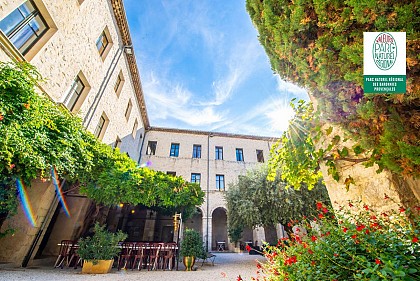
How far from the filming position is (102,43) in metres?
9.60

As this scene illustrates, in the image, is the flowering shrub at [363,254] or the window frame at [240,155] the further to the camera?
the window frame at [240,155]

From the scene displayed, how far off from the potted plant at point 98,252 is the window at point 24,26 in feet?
20.0

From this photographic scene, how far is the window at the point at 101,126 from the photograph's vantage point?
31.6ft

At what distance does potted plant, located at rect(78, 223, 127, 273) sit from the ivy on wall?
1442 mm

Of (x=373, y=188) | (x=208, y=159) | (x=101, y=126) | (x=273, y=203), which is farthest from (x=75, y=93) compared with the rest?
(x=208, y=159)

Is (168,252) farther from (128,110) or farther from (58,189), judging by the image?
(128,110)

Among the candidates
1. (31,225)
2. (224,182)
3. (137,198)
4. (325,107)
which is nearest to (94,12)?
(137,198)

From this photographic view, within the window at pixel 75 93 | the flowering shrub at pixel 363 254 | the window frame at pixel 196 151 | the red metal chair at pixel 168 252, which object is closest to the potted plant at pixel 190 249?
the red metal chair at pixel 168 252

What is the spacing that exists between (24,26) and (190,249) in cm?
918

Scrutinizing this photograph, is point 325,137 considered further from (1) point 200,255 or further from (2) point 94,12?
(2) point 94,12

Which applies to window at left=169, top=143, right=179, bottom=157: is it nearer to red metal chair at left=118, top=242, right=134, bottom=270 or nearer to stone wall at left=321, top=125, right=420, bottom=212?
red metal chair at left=118, top=242, right=134, bottom=270

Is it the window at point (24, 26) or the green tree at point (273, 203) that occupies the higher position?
the window at point (24, 26)

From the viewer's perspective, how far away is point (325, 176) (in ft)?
10.3

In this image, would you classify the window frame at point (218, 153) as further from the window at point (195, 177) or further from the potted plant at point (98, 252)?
the potted plant at point (98, 252)
